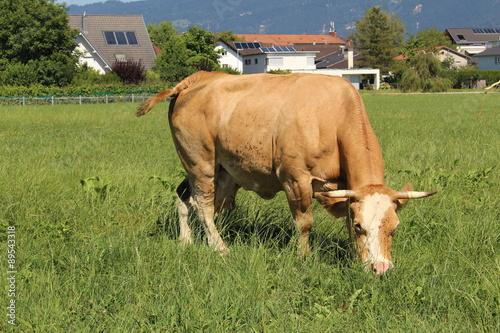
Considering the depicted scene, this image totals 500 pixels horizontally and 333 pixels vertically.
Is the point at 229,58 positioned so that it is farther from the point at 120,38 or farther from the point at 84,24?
the point at 84,24

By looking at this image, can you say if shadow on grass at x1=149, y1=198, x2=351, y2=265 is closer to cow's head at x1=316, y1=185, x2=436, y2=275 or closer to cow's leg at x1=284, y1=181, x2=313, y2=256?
cow's leg at x1=284, y1=181, x2=313, y2=256

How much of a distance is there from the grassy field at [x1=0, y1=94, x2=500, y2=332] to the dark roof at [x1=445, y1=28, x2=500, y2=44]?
154229 mm

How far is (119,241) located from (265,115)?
2.04 metres

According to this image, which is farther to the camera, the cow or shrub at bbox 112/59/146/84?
shrub at bbox 112/59/146/84

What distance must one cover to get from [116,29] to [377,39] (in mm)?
57728

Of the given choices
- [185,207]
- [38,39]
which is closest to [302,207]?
[185,207]

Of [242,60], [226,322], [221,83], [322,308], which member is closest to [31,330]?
[226,322]

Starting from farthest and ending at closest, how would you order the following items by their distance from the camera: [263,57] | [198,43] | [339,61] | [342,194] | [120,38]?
[339,61] < [263,57] < [198,43] < [120,38] < [342,194]

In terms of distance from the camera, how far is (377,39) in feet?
369

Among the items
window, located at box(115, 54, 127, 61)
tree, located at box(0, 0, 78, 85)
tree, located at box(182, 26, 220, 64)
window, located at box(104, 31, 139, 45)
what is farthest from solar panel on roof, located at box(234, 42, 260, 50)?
tree, located at box(0, 0, 78, 85)

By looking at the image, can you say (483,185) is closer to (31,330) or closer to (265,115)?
(265,115)

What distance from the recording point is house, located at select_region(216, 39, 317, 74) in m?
96.7

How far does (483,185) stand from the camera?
8711 millimetres

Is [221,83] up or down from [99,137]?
up
